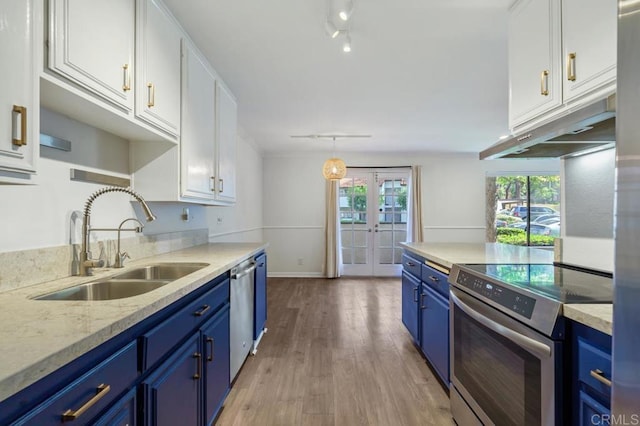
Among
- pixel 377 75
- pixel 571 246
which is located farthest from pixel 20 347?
pixel 377 75

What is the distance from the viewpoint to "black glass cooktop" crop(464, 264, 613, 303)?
1139 mm

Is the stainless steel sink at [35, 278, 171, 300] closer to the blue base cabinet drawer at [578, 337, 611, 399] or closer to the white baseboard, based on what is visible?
the blue base cabinet drawer at [578, 337, 611, 399]

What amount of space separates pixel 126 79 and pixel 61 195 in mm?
617

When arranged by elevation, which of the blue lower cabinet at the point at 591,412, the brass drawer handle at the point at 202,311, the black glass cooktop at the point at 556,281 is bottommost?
the blue lower cabinet at the point at 591,412

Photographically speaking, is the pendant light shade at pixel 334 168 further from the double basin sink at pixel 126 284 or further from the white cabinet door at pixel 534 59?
the double basin sink at pixel 126 284

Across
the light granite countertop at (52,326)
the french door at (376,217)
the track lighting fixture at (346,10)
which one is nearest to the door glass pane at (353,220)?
the french door at (376,217)

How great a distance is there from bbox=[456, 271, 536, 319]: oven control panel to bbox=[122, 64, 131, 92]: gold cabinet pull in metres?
1.87

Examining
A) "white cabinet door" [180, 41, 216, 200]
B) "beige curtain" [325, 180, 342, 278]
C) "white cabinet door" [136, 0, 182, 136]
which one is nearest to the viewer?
"white cabinet door" [136, 0, 182, 136]

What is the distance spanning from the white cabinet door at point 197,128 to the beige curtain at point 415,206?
14.5 ft

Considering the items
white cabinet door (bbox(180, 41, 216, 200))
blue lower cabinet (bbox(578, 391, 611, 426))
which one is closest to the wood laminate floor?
Result: blue lower cabinet (bbox(578, 391, 611, 426))

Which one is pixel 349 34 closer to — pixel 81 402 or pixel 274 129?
pixel 81 402

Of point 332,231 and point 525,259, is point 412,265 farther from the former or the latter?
point 332,231

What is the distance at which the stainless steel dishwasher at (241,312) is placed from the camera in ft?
6.91

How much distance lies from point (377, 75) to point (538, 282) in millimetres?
2018
